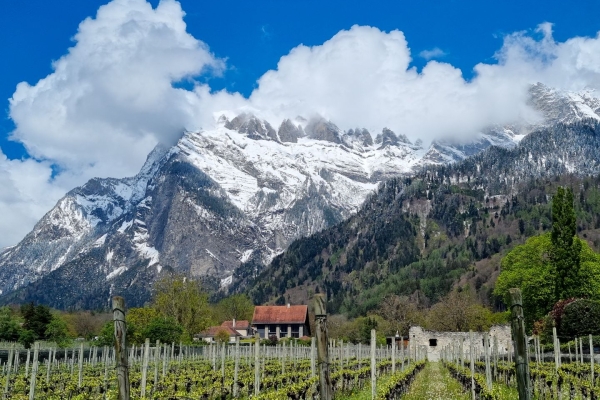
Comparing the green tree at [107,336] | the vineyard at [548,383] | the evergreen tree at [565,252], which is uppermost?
the evergreen tree at [565,252]

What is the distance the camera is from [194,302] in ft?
261

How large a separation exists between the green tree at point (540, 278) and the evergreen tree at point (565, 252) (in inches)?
29.6

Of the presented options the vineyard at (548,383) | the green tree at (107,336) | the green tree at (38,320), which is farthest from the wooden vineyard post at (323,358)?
the green tree at (38,320)

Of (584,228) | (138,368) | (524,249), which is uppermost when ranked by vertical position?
(584,228)

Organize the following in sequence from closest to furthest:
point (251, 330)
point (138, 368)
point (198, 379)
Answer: point (198, 379) < point (138, 368) < point (251, 330)

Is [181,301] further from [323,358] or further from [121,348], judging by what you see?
[323,358]

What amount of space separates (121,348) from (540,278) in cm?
5876

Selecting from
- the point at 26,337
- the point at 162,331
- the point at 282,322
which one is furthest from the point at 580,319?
the point at 282,322

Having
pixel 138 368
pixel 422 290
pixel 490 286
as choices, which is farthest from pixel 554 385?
pixel 422 290

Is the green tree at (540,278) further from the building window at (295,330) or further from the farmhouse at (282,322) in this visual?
the building window at (295,330)

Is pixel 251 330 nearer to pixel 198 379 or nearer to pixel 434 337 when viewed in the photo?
pixel 434 337

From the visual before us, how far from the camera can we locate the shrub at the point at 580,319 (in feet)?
141

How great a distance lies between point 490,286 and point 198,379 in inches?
5430

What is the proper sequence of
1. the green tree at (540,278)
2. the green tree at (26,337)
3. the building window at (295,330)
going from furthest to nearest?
the building window at (295,330), the green tree at (26,337), the green tree at (540,278)
